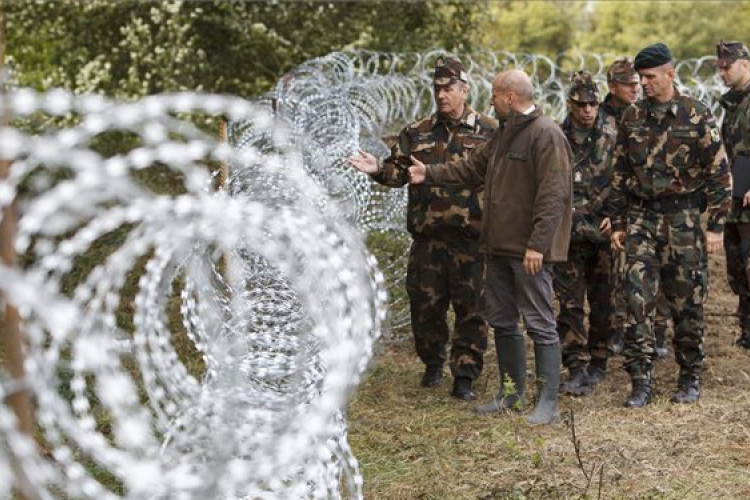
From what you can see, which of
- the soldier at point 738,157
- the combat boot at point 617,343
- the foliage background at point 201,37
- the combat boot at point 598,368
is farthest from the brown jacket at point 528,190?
the foliage background at point 201,37

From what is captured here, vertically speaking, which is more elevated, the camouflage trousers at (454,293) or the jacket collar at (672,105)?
the jacket collar at (672,105)

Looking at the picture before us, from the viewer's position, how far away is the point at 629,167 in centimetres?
669

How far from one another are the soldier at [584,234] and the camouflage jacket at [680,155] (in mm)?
558

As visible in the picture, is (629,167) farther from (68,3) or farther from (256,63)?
(68,3)

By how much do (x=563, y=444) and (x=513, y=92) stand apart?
1824 millimetres

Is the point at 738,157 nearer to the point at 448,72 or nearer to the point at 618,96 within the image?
the point at 618,96

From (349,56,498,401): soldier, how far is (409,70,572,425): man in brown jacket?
414 millimetres

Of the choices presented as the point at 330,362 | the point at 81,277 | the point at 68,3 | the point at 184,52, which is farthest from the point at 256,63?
the point at 330,362

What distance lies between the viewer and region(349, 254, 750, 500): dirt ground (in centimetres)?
517

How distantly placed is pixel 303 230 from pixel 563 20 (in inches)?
1548

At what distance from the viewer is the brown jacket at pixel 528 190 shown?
6.02 meters

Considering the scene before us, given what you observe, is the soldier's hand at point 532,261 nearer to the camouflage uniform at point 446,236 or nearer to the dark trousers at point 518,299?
the dark trousers at point 518,299

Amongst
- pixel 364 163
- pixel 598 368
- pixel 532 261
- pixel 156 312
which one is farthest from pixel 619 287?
pixel 156 312

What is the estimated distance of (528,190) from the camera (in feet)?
20.3
